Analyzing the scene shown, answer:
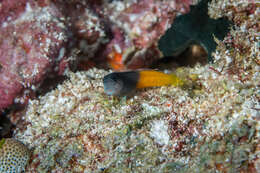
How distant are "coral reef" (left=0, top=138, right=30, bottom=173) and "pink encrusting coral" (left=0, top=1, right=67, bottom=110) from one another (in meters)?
0.86

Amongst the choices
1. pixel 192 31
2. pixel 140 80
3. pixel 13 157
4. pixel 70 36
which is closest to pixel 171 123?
pixel 140 80

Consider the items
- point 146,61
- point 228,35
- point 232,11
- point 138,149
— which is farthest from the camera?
point 146,61

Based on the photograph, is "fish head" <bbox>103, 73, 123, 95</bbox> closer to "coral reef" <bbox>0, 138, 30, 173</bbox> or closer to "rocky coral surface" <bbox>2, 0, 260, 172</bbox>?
"rocky coral surface" <bbox>2, 0, 260, 172</bbox>

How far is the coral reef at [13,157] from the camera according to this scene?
9.07 feet

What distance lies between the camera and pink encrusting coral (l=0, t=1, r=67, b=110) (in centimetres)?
320

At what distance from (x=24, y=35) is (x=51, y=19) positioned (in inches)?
19.0

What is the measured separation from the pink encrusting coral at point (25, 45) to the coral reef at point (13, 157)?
2.82 ft

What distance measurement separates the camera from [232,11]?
3082 millimetres

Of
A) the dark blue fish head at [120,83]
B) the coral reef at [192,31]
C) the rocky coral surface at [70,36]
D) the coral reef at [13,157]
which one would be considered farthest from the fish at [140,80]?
the coral reef at [13,157]

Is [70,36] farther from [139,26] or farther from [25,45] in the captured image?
[139,26]

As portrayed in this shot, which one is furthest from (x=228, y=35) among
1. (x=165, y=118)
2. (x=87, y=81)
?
(x=87, y=81)

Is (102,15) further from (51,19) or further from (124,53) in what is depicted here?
(51,19)

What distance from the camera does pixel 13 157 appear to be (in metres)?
2.78

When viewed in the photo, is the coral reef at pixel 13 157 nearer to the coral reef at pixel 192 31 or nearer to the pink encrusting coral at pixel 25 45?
the pink encrusting coral at pixel 25 45
